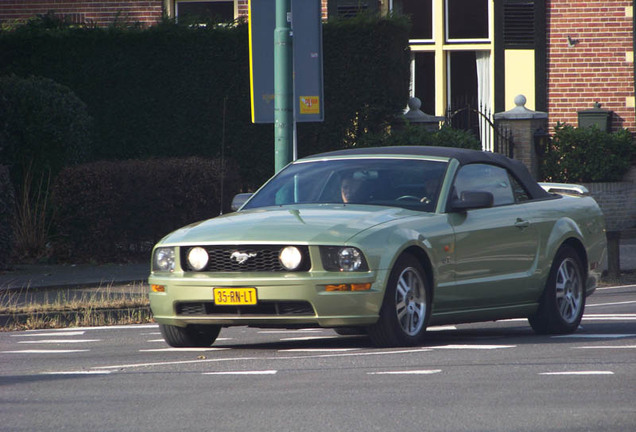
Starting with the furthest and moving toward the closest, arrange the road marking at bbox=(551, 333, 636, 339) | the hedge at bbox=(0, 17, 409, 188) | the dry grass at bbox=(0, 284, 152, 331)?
the hedge at bbox=(0, 17, 409, 188), the dry grass at bbox=(0, 284, 152, 331), the road marking at bbox=(551, 333, 636, 339)

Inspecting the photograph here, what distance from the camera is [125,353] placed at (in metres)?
10.3

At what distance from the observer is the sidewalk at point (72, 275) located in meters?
15.4

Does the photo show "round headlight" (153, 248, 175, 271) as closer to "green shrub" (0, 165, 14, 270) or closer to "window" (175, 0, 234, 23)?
"green shrub" (0, 165, 14, 270)

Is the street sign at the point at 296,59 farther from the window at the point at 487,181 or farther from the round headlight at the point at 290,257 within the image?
the round headlight at the point at 290,257

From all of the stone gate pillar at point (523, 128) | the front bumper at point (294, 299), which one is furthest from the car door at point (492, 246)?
the stone gate pillar at point (523, 128)

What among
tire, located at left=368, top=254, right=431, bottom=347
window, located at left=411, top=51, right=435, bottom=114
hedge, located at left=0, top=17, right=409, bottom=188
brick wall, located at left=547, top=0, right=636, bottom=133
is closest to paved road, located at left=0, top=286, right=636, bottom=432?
tire, located at left=368, top=254, right=431, bottom=347

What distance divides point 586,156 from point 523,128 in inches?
51.2

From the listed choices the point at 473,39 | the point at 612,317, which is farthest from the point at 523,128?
the point at 612,317

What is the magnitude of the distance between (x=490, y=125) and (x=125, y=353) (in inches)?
600

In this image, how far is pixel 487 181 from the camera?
11266mm

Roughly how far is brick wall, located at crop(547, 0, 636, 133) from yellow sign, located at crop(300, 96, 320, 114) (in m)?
11.6

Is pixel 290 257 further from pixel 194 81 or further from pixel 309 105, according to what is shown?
pixel 194 81

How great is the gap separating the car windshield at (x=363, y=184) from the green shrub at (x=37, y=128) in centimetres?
846

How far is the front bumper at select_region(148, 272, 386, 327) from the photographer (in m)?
9.47
